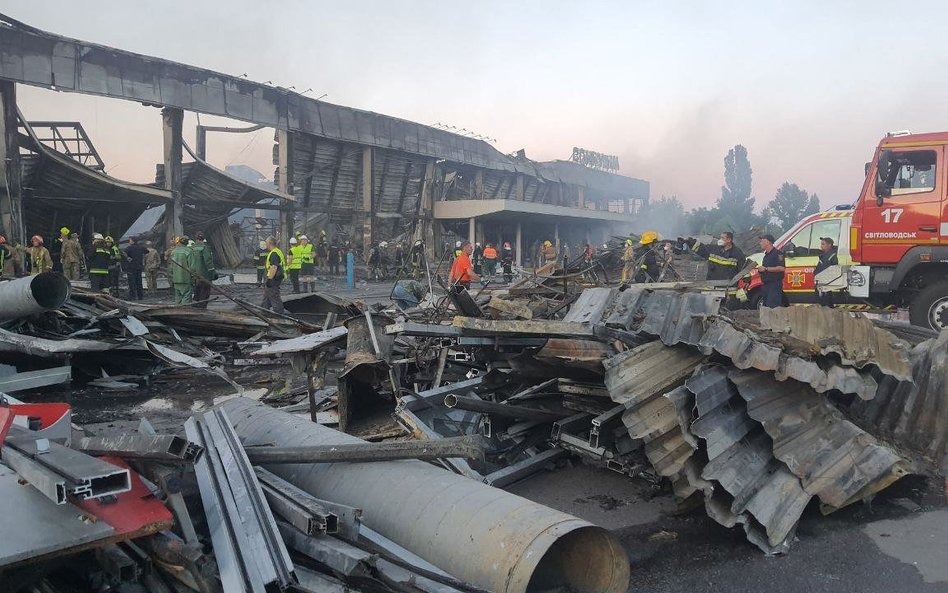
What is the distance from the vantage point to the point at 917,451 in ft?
14.2

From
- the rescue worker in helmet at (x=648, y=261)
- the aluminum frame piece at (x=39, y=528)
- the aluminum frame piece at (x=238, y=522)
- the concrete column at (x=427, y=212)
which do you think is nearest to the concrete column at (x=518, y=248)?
the concrete column at (x=427, y=212)

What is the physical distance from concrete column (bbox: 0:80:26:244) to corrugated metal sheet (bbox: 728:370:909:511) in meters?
17.2

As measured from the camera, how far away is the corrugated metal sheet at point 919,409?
171 inches

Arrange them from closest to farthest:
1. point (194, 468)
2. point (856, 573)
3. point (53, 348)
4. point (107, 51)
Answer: point (194, 468)
point (856, 573)
point (53, 348)
point (107, 51)

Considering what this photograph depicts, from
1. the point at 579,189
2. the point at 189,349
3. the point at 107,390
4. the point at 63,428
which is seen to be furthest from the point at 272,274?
the point at 579,189

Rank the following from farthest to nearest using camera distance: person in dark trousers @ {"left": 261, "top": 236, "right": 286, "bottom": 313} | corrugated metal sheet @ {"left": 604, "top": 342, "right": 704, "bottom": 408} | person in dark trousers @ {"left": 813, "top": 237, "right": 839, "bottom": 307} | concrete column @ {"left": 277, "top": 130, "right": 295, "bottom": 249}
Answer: concrete column @ {"left": 277, "top": 130, "right": 295, "bottom": 249} < person in dark trousers @ {"left": 261, "top": 236, "right": 286, "bottom": 313} < person in dark trousers @ {"left": 813, "top": 237, "right": 839, "bottom": 307} < corrugated metal sheet @ {"left": 604, "top": 342, "right": 704, "bottom": 408}

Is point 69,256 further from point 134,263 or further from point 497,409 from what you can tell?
point 497,409

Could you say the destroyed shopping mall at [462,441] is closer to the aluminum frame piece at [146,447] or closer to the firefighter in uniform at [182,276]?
the aluminum frame piece at [146,447]

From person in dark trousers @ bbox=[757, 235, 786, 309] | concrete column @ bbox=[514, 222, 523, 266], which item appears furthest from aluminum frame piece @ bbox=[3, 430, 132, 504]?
concrete column @ bbox=[514, 222, 523, 266]

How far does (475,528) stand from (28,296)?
6527mm

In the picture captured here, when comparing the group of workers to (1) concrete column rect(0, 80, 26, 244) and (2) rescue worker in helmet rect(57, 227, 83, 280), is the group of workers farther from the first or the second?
(1) concrete column rect(0, 80, 26, 244)

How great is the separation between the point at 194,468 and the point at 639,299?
313 cm

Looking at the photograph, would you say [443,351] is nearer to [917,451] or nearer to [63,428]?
[63,428]

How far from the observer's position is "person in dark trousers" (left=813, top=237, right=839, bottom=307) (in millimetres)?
9188
